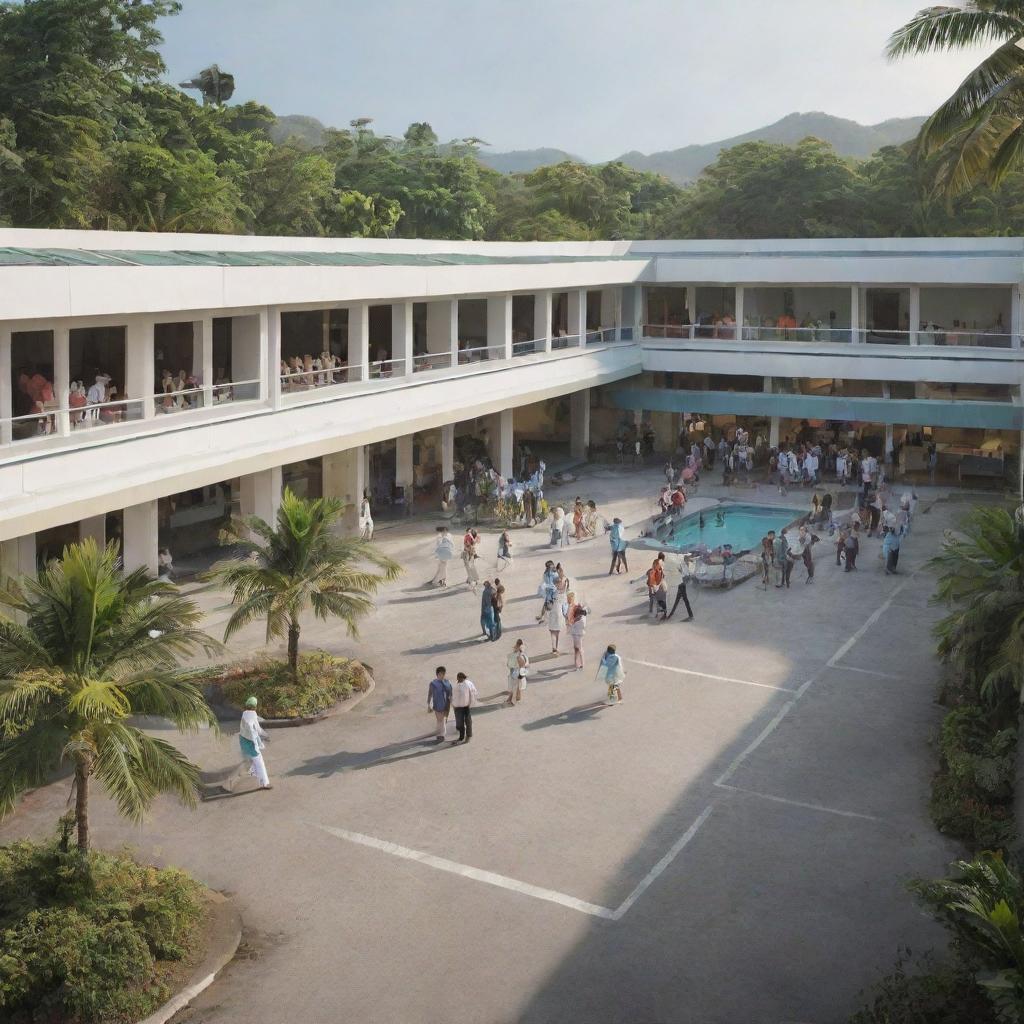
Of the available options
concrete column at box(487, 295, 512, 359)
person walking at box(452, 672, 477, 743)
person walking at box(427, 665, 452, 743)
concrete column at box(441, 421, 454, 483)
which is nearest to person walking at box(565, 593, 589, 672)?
person walking at box(452, 672, 477, 743)

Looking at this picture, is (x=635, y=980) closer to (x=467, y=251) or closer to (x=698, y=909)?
(x=698, y=909)

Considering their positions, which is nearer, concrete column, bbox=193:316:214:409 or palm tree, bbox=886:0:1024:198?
palm tree, bbox=886:0:1024:198

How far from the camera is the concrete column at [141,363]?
860 inches

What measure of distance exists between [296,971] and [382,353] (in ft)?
72.0

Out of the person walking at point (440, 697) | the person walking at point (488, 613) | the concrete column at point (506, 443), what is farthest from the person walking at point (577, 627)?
the concrete column at point (506, 443)

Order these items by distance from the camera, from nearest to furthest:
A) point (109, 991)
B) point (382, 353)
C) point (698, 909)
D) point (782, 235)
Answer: point (109, 991) < point (698, 909) < point (382, 353) < point (782, 235)

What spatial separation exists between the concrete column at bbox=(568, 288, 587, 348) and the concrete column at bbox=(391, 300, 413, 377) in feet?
28.5

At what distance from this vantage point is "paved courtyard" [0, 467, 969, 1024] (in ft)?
37.4

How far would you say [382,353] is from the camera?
105ft

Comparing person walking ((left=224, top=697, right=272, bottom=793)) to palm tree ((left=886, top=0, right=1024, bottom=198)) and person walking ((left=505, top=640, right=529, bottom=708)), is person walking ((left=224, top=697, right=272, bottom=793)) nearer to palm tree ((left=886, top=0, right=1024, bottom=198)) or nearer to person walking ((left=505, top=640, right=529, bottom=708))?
person walking ((left=505, top=640, right=529, bottom=708))

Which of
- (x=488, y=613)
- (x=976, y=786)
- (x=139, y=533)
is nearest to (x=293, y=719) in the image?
(x=488, y=613)

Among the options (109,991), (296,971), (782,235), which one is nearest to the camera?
(109,991)

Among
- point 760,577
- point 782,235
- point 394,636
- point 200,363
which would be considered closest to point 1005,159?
point 760,577

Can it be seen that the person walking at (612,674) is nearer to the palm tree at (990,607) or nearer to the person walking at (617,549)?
the palm tree at (990,607)
